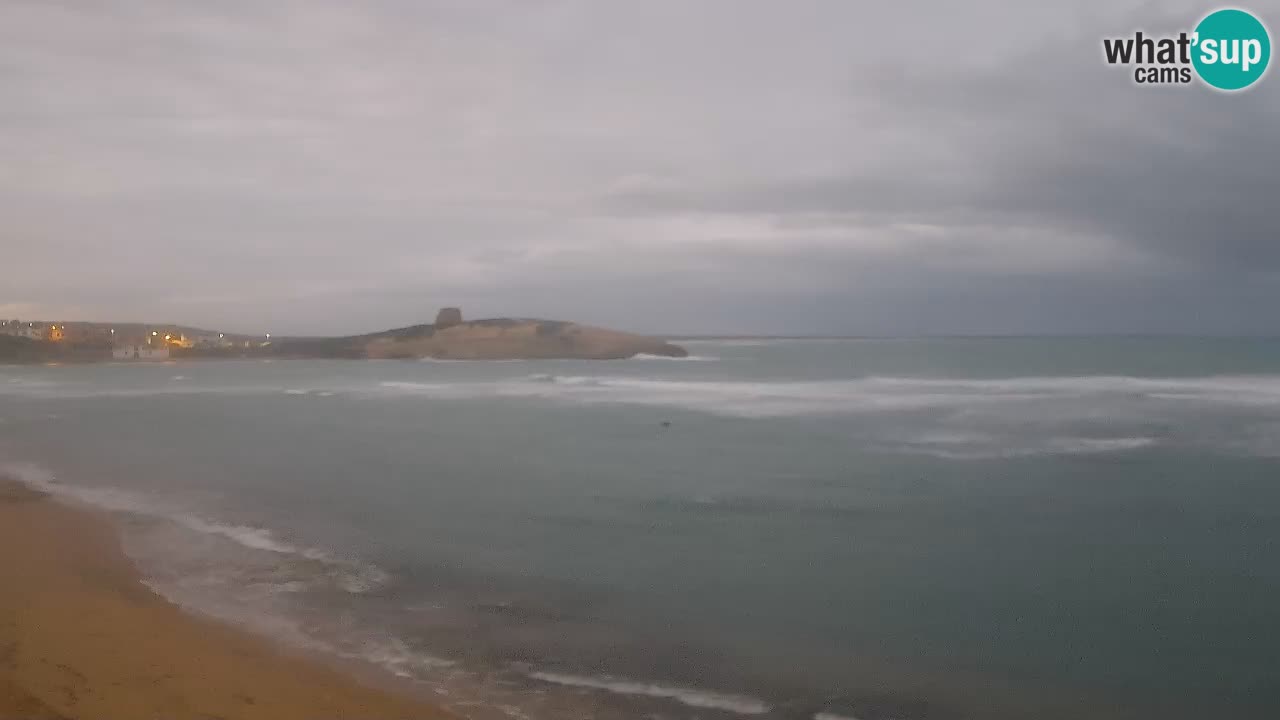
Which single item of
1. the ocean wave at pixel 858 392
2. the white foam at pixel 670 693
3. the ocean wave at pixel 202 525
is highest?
the ocean wave at pixel 858 392

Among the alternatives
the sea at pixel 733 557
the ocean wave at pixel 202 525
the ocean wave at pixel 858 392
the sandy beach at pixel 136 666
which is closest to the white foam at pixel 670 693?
the sea at pixel 733 557

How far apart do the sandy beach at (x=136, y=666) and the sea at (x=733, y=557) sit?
354mm

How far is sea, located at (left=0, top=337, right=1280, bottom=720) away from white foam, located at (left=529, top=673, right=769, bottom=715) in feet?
0.09

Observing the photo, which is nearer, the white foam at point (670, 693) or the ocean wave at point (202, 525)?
the white foam at point (670, 693)

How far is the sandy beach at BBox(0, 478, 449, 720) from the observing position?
5242mm

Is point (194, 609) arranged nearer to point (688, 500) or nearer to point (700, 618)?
point (700, 618)

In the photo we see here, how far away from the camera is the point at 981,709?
607cm

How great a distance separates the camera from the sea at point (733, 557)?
6.45 meters

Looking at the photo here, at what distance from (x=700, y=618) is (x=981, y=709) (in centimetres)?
266

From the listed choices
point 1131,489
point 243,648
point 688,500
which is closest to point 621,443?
point 688,500

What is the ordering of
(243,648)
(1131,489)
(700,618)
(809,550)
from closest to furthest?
1. (243,648)
2. (700,618)
3. (809,550)
4. (1131,489)

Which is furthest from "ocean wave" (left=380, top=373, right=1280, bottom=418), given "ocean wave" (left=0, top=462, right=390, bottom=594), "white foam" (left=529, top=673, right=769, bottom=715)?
"white foam" (left=529, top=673, right=769, bottom=715)

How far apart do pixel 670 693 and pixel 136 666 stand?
3636 mm

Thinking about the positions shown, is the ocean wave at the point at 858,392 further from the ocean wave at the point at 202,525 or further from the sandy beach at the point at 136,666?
the sandy beach at the point at 136,666
